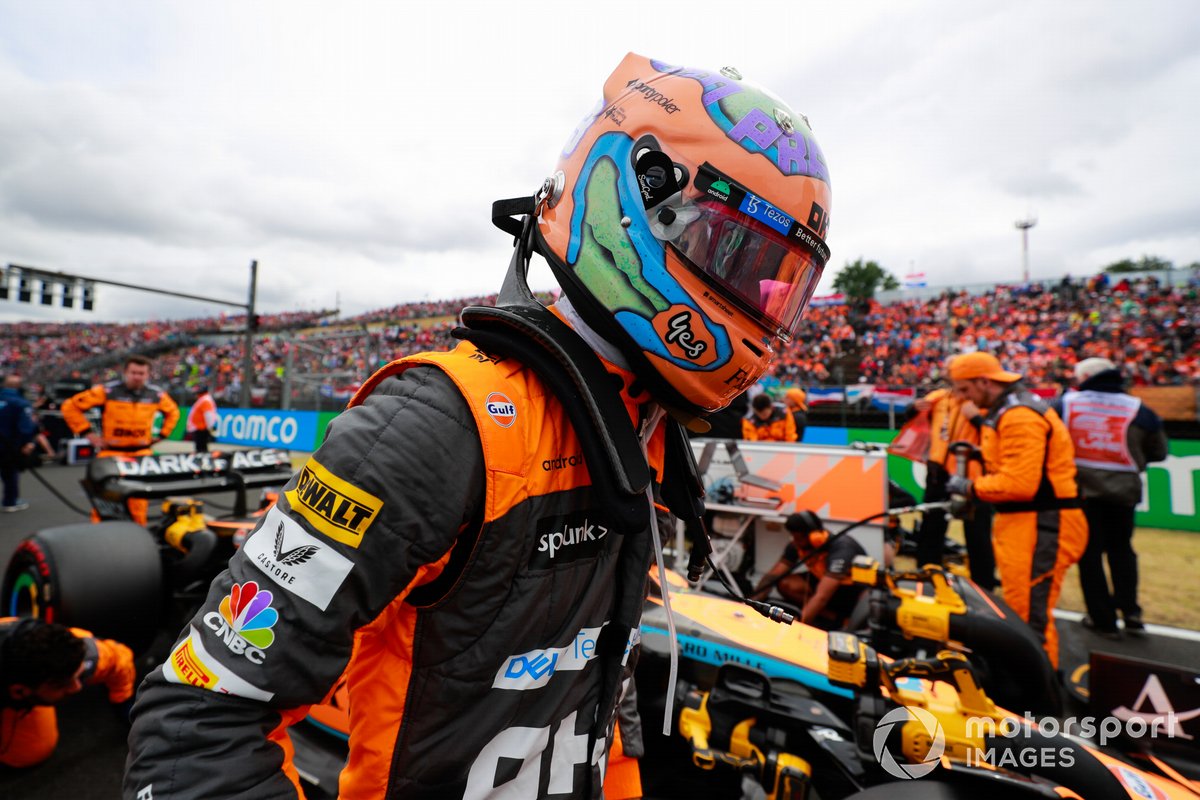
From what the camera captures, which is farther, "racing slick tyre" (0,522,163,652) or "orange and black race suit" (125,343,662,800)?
"racing slick tyre" (0,522,163,652)

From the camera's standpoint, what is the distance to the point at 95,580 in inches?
111

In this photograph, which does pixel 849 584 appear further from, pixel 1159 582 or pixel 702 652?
A: pixel 1159 582

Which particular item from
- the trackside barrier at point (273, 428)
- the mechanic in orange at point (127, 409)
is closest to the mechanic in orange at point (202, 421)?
the mechanic in orange at point (127, 409)

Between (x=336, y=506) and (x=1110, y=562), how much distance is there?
5.51 meters

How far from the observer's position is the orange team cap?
3703mm

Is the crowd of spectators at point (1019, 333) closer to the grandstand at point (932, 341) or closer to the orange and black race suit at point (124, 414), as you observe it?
the grandstand at point (932, 341)

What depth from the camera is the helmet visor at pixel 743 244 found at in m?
1.08

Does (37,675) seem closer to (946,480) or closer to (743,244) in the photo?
(743,244)

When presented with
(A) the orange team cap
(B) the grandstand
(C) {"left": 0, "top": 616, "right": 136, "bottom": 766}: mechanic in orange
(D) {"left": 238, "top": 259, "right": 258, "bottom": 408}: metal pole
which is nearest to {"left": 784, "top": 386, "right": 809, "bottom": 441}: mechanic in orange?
(A) the orange team cap

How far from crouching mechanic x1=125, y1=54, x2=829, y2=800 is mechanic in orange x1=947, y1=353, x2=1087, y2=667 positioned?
3.13 metres

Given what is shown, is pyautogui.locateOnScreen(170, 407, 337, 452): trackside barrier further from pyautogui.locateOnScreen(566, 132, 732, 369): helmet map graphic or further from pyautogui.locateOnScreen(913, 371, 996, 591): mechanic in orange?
pyautogui.locateOnScreen(566, 132, 732, 369): helmet map graphic

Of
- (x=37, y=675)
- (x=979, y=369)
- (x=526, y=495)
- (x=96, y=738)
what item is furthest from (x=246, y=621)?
(x=979, y=369)

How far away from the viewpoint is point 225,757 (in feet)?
2.19

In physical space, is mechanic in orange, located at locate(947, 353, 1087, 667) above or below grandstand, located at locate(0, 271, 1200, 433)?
below
